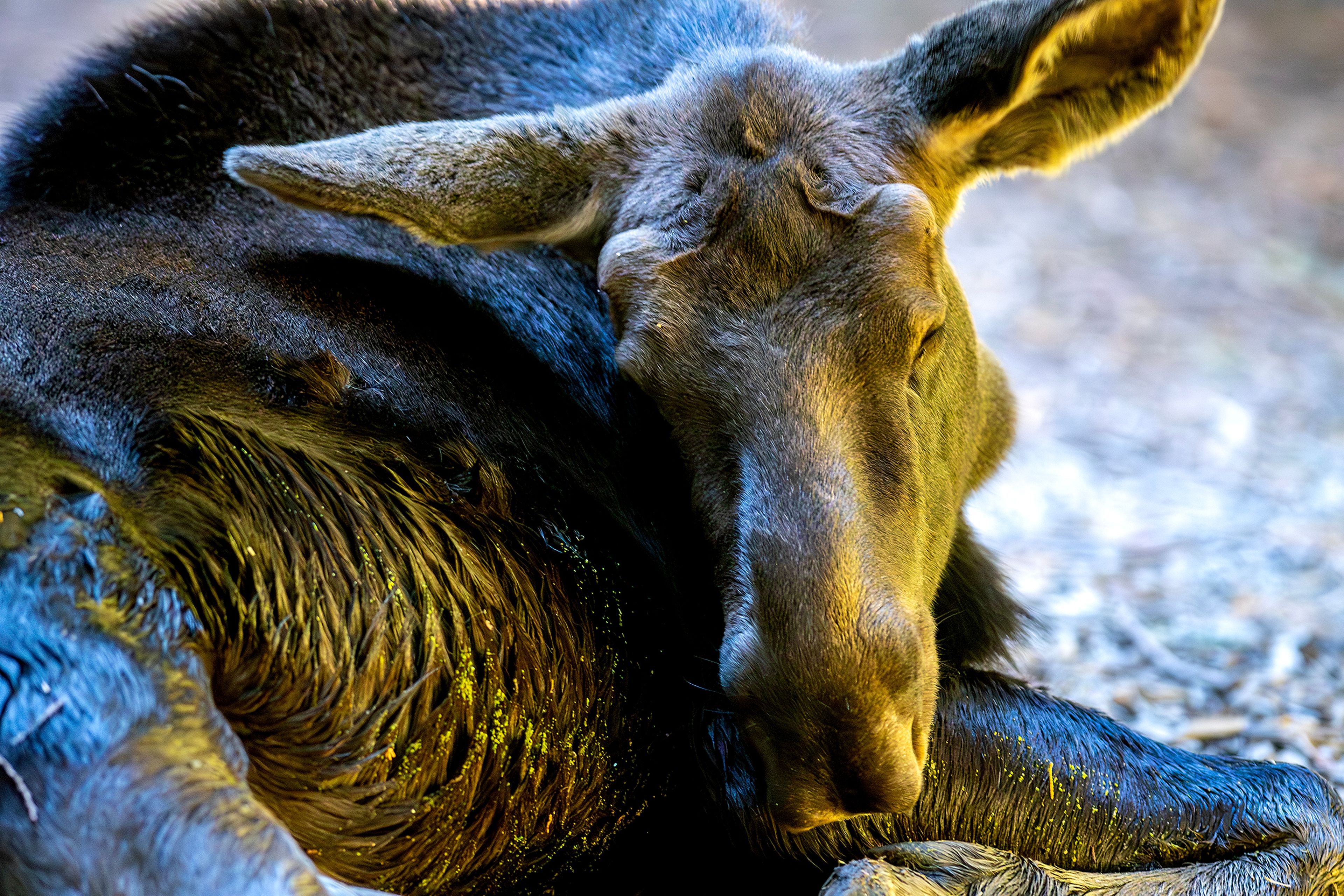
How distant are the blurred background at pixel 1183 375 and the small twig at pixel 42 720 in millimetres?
2135

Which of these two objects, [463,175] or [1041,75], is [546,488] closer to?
[463,175]

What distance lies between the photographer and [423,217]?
2.54 metres

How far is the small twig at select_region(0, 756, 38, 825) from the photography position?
70.9 inches

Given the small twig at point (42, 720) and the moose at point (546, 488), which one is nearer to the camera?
the small twig at point (42, 720)

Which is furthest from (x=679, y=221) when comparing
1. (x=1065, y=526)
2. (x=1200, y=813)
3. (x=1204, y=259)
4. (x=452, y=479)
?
(x=1204, y=259)

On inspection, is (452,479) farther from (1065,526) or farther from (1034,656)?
(1065,526)

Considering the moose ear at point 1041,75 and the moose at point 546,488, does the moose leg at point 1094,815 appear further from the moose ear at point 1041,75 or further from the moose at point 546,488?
the moose ear at point 1041,75

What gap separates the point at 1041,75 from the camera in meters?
2.84

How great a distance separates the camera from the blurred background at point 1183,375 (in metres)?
4.46

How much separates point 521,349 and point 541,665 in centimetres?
75

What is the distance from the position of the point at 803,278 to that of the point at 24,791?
5.15ft

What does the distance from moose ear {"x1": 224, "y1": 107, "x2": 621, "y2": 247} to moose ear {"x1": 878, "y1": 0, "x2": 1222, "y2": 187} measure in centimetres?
73

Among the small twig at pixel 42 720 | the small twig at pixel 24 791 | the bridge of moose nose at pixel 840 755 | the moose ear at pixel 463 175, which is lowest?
the bridge of moose nose at pixel 840 755

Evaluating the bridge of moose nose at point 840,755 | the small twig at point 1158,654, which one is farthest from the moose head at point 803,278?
the small twig at point 1158,654
